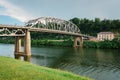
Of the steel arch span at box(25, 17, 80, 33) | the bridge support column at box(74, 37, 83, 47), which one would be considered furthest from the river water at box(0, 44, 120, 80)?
the bridge support column at box(74, 37, 83, 47)

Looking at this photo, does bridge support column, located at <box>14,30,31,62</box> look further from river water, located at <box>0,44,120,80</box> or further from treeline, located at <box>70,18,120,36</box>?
treeline, located at <box>70,18,120,36</box>

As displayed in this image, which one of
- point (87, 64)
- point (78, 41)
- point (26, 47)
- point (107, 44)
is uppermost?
point (78, 41)

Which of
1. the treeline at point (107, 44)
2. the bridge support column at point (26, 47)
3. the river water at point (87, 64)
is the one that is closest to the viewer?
the river water at point (87, 64)

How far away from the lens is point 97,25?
142625mm

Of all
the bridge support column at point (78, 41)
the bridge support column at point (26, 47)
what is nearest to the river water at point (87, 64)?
the bridge support column at point (26, 47)

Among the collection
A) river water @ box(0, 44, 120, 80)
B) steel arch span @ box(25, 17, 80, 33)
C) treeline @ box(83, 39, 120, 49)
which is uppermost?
steel arch span @ box(25, 17, 80, 33)

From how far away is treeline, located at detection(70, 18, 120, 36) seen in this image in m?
137

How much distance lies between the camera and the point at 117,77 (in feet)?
102

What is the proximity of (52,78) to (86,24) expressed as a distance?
13182cm

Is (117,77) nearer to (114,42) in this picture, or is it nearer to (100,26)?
(114,42)

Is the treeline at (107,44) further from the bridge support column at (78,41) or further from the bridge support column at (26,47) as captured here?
the bridge support column at (26,47)

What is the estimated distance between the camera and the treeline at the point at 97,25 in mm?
137488

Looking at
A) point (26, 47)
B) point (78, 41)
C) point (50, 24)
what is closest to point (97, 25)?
point (78, 41)

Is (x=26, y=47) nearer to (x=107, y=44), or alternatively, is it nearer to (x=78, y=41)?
(x=107, y=44)
